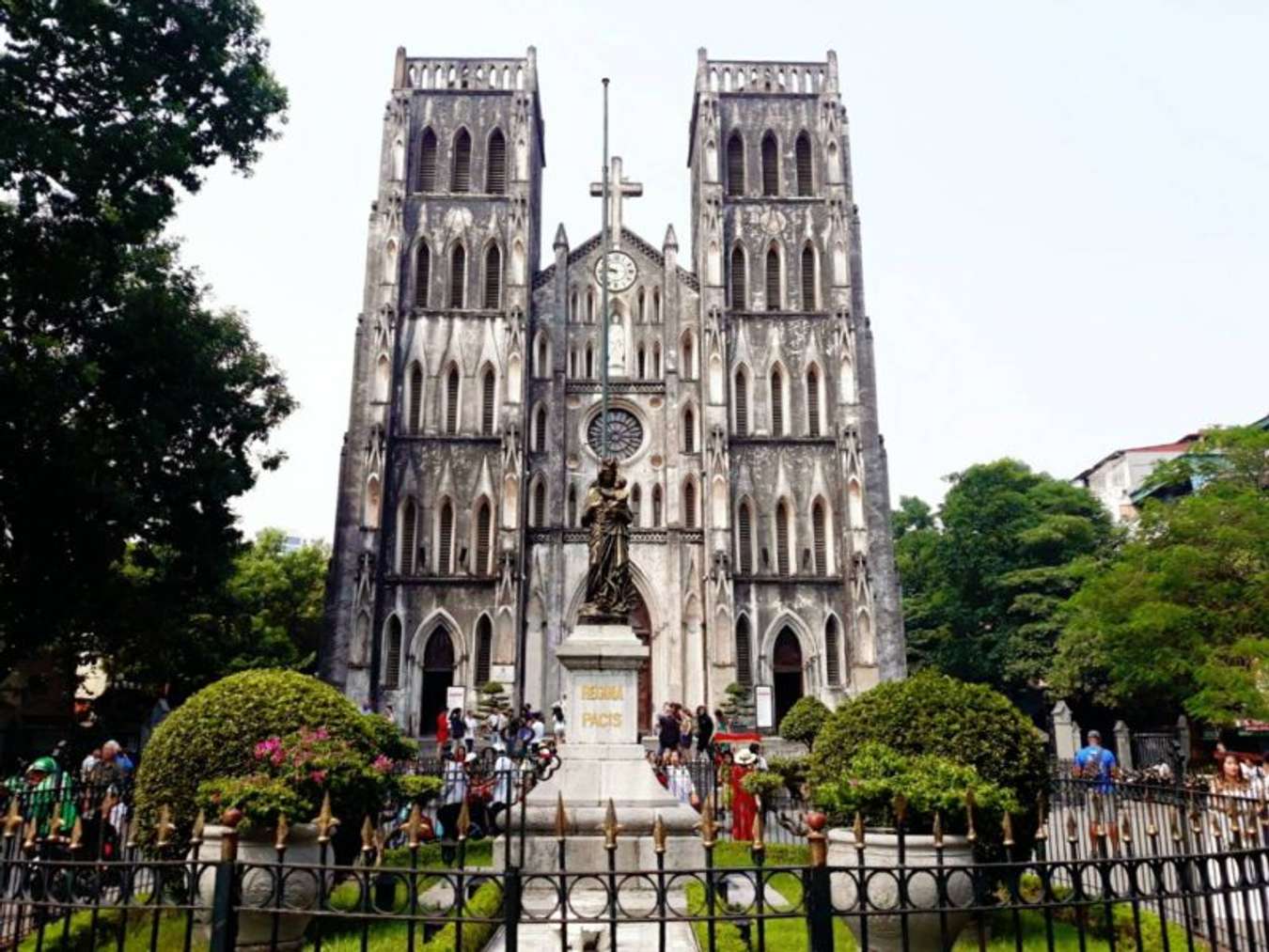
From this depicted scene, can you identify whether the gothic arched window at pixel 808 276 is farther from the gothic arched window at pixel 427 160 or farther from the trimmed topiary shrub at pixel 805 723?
the trimmed topiary shrub at pixel 805 723

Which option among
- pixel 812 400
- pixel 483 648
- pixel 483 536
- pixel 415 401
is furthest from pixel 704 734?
pixel 415 401

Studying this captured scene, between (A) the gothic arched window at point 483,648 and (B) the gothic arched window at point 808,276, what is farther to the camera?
(B) the gothic arched window at point 808,276

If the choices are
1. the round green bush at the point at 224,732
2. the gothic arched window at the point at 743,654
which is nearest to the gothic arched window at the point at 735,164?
the gothic arched window at the point at 743,654

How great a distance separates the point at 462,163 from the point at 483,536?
12723 mm

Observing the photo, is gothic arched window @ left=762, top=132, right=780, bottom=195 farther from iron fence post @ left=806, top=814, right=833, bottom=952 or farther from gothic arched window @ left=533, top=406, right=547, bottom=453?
iron fence post @ left=806, top=814, right=833, bottom=952

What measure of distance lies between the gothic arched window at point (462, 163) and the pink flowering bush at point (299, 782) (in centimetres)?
2739

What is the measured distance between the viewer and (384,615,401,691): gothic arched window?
28.9 metres

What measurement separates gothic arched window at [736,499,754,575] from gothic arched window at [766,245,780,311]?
22.0ft

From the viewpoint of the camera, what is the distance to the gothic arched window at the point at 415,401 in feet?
102

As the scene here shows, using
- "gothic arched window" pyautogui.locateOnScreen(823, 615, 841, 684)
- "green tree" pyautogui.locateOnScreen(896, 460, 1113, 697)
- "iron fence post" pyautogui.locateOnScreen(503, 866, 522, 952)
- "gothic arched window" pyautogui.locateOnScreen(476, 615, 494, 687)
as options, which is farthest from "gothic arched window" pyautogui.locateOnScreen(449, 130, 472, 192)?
"iron fence post" pyautogui.locateOnScreen(503, 866, 522, 952)

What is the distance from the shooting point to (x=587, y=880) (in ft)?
27.0

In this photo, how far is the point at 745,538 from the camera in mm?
30516

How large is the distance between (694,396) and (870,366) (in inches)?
212

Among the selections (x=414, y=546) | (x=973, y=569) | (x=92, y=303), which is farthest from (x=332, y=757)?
(x=973, y=569)
